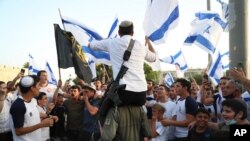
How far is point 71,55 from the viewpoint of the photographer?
7.61m

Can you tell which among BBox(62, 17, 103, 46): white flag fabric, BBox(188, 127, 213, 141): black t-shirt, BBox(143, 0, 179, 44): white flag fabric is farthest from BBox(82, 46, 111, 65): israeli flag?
BBox(188, 127, 213, 141): black t-shirt

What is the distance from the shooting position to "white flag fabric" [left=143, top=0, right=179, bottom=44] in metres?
8.19

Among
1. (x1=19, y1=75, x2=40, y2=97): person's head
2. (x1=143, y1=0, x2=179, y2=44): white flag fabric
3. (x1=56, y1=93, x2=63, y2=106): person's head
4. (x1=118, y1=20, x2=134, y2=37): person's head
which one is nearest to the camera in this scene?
(x1=118, y1=20, x2=134, y2=37): person's head

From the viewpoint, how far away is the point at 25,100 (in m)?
5.04

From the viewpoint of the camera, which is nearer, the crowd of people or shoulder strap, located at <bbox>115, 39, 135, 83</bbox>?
shoulder strap, located at <bbox>115, 39, 135, 83</bbox>

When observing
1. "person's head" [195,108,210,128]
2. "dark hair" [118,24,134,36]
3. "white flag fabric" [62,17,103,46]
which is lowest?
"person's head" [195,108,210,128]

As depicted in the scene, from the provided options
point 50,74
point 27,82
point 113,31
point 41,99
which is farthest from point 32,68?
point 27,82

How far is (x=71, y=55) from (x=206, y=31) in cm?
404

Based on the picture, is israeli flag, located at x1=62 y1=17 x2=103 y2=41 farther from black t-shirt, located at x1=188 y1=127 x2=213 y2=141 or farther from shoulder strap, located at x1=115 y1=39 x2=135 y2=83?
shoulder strap, located at x1=115 y1=39 x2=135 y2=83

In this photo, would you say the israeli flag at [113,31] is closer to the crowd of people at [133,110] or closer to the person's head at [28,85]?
the crowd of people at [133,110]

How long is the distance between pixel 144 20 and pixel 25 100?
4015 millimetres

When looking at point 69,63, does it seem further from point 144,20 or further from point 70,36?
point 144,20

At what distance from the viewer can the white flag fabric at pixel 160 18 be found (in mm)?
8188

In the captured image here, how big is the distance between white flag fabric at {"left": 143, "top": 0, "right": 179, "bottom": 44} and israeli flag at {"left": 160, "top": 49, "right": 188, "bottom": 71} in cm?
371
